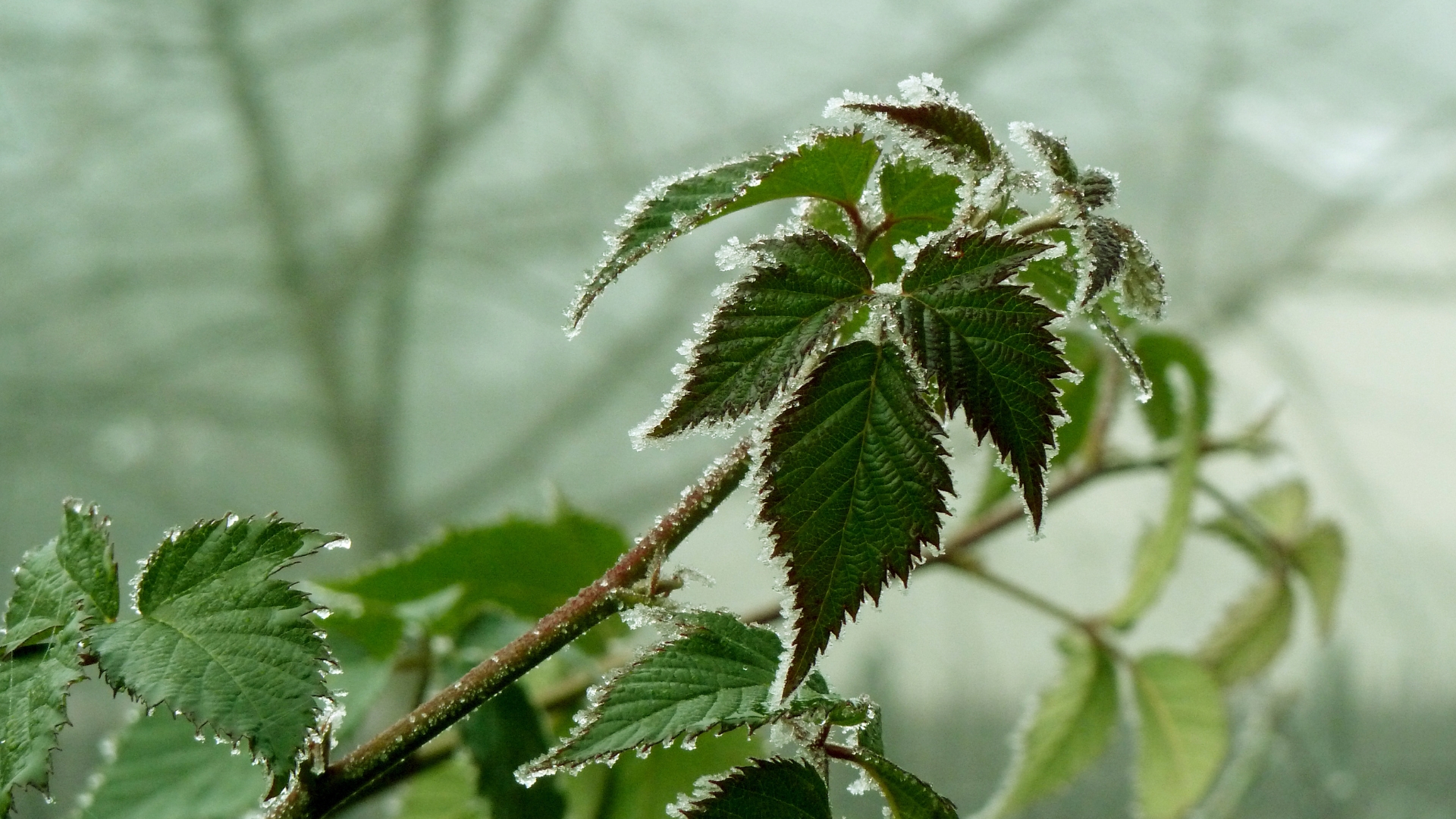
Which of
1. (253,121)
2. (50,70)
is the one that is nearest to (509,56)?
(253,121)

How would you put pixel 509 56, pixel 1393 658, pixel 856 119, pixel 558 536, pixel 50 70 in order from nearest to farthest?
pixel 856 119
pixel 558 536
pixel 50 70
pixel 509 56
pixel 1393 658

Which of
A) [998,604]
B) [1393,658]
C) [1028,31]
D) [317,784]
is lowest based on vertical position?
[317,784]

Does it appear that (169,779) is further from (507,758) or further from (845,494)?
(845,494)

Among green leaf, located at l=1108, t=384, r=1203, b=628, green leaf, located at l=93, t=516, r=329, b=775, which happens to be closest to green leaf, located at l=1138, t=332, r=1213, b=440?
green leaf, located at l=1108, t=384, r=1203, b=628

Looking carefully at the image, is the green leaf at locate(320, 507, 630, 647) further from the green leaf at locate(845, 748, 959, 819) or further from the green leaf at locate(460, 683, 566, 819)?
the green leaf at locate(845, 748, 959, 819)

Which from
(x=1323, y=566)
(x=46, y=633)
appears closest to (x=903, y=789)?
(x=46, y=633)

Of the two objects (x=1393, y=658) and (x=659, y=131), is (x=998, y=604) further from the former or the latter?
(x=659, y=131)

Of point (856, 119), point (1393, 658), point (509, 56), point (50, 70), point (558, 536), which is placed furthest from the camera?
point (1393, 658)
